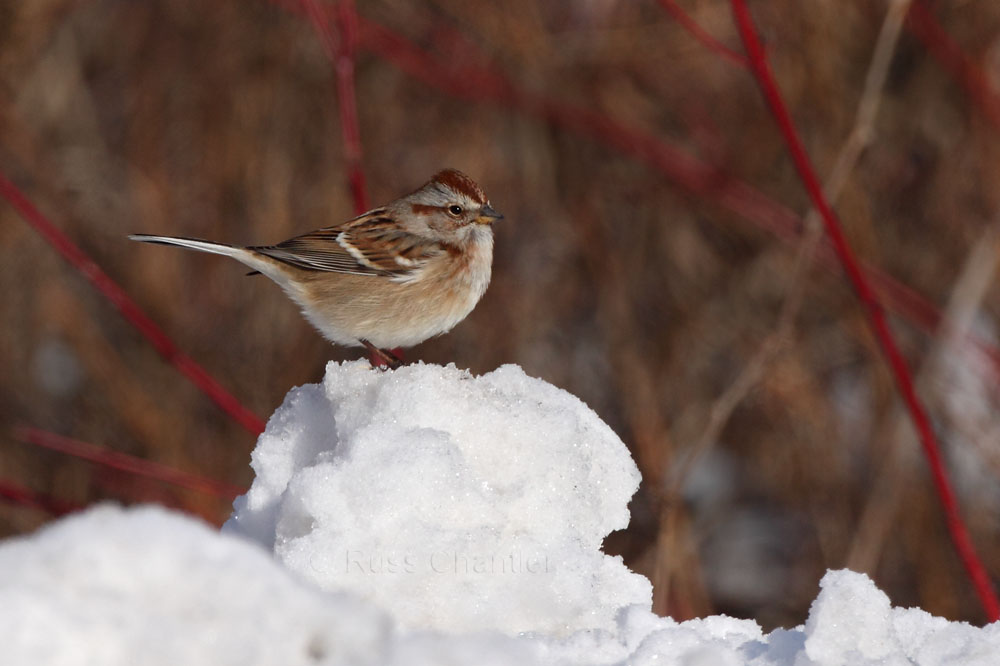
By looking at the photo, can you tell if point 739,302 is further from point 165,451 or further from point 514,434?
point 514,434

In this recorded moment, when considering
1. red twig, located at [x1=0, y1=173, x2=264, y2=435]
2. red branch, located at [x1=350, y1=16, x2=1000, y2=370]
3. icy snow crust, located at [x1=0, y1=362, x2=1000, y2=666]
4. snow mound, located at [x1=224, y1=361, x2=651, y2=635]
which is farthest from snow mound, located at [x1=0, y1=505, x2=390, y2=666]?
red branch, located at [x1=350, y1=16, x2=1000, y2=370]

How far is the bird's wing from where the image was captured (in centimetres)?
378

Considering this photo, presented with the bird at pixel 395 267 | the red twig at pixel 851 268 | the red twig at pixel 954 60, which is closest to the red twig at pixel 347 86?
the bird at pixel 395 267

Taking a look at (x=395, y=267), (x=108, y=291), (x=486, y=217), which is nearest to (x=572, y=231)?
(x=486, y=217)

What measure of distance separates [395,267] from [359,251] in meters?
0.19

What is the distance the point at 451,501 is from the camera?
178cm

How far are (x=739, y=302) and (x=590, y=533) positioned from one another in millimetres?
4780

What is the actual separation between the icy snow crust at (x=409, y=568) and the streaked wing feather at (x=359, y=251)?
157 centimetres

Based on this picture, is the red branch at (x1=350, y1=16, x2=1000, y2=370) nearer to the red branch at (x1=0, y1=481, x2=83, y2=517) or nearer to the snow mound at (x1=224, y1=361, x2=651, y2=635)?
the red branch at (x1=0, y1=481, x2=83, y2=517)

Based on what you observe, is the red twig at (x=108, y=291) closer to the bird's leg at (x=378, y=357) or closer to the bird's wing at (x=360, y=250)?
the bird's leg at (x=378, y=357)

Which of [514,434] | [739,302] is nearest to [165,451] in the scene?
[739,302]

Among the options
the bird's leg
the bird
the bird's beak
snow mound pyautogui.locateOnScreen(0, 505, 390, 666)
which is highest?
the bird's beak

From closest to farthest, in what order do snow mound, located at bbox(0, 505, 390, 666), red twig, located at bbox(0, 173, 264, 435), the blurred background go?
snow mound, located at bbox(0, 505, 390, 666) < red twig, located at bbox(0, 173, 264, 435) < the blurred background

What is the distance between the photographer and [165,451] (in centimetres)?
668
